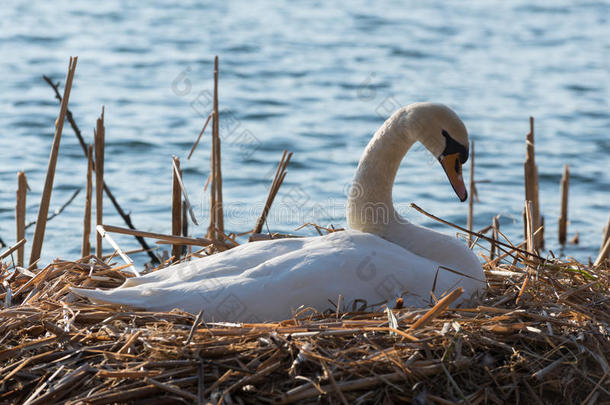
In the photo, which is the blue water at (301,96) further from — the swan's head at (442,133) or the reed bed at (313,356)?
the reed bed at (313,356)

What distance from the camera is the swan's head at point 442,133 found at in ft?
16.1

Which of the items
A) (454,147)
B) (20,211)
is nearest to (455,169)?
(454,147)

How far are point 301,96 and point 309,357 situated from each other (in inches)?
407

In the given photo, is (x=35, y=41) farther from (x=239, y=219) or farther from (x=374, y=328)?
(x=374, y=328)

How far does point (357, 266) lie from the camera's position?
4.40 m

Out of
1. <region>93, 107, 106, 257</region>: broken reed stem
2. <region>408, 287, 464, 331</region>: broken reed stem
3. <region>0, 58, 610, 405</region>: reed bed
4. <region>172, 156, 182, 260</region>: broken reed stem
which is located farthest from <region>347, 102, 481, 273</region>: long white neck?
<region>93, 107, 106, 257</region>: broken reed stem

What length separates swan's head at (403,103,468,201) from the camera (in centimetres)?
491

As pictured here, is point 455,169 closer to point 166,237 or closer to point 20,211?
point 166,237

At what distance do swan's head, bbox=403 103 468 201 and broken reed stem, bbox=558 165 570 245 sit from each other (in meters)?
3.71

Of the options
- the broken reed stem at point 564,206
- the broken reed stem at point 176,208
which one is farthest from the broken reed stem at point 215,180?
the broken reed stem at point 564,206

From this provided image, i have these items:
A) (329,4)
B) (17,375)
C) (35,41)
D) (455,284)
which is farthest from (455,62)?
(17,375)

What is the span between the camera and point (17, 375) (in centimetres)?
376

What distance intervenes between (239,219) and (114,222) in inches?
52.0

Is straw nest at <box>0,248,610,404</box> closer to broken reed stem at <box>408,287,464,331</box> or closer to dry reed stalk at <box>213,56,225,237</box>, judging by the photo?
broken reed stem at <box>408,287,464,331</box>
